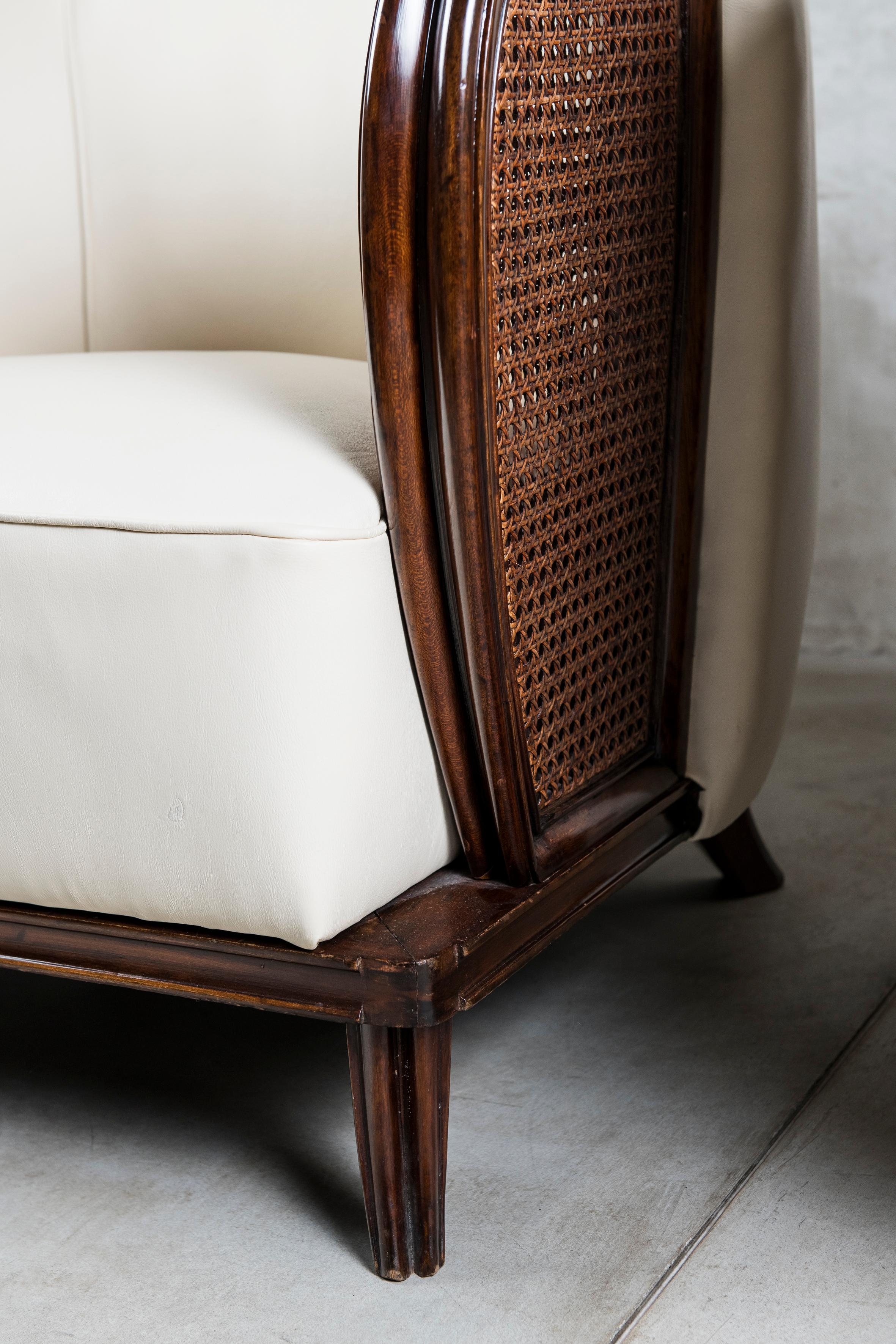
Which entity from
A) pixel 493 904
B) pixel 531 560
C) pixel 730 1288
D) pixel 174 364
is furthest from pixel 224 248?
pixel 730 1288

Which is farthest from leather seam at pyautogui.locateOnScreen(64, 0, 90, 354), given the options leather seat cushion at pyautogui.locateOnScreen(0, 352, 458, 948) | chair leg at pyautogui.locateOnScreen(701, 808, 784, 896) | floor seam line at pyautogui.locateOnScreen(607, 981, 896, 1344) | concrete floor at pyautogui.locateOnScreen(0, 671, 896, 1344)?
floor seam line at pyautogui.locateOnScreen(607, 981, 896, 1344)

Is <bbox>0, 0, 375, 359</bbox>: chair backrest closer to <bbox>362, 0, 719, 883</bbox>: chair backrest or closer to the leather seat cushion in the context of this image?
<bbox>362, 0, 719, 883</bbox>: chair backrest

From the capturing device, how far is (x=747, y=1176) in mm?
841

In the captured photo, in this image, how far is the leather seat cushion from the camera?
666 millimetres

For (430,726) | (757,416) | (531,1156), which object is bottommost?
(531,1156)

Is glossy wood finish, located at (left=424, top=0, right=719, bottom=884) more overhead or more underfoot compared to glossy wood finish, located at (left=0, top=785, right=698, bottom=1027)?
more overhead

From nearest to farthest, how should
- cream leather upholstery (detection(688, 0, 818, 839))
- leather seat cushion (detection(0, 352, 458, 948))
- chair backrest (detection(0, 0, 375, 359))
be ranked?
1. leather seat cushion (detection(0, 352, 458, 948))
2. cream leather upholstery (detection(688, 0, 818, 839))
3. chair backrest (detection(0, 0, 375, 359))

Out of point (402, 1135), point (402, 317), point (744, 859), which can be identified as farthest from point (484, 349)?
point (744, 859)

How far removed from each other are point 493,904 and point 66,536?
0.30m

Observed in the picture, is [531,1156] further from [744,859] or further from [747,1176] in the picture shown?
[744,859]

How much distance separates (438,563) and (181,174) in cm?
63

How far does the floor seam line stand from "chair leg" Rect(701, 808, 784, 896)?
8.0 inches

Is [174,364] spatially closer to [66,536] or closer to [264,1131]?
[66,536]

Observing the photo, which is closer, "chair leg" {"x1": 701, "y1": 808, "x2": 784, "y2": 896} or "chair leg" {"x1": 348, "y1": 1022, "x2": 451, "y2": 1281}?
"chair leg" {"x1": 348, "y1": 1022, "x2": 451, "y2": 1281}
